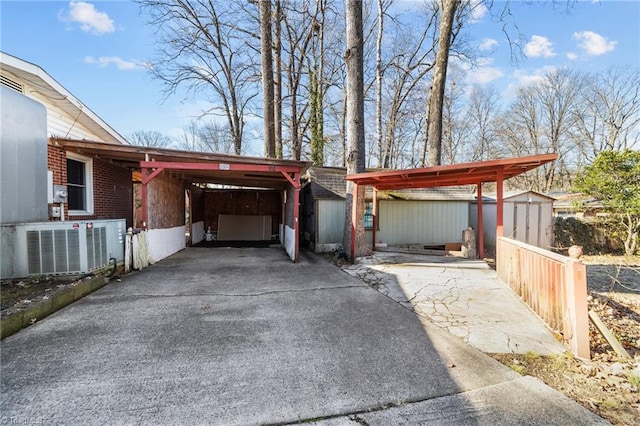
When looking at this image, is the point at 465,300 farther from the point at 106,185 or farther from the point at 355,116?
the point at 106,185

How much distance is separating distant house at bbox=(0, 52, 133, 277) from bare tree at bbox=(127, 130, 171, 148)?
88.6ft

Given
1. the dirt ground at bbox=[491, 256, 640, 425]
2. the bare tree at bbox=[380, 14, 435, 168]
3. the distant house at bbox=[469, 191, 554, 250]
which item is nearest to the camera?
the dirt ground at bbox=[491, 256, 640, 425]

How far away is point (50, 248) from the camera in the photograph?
14.9 feet

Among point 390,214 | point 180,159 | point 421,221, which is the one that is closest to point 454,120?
point 421,221

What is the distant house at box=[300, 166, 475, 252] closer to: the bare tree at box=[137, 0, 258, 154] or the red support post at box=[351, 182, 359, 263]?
the red support post at box=[351, 182, 359, 263]

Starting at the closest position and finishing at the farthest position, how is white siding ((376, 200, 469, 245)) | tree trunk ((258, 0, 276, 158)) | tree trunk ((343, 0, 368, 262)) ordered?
tree trunk ((343, 0, 368, 262))
white siding ((376, 200, 469, 245))
tree trunk ((258, 0, 276, 158))

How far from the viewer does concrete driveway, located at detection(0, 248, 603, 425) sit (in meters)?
2.00

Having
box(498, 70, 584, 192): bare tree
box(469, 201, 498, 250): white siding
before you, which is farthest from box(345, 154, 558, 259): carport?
box(498, 70, 584, 192): bare tree

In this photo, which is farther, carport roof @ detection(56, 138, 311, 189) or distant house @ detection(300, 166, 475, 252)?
distant house @ detection(300, 166, 475, 252)

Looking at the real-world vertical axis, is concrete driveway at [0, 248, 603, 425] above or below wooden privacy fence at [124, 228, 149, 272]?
below

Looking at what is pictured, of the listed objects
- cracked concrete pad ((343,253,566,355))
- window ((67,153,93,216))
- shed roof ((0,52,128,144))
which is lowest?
cracked concrete pad ((343,253,566,355))

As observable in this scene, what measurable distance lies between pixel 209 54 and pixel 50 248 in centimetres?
1545

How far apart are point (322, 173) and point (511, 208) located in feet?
27.1

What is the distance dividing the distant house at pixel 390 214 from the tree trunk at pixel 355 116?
1.72 metres
